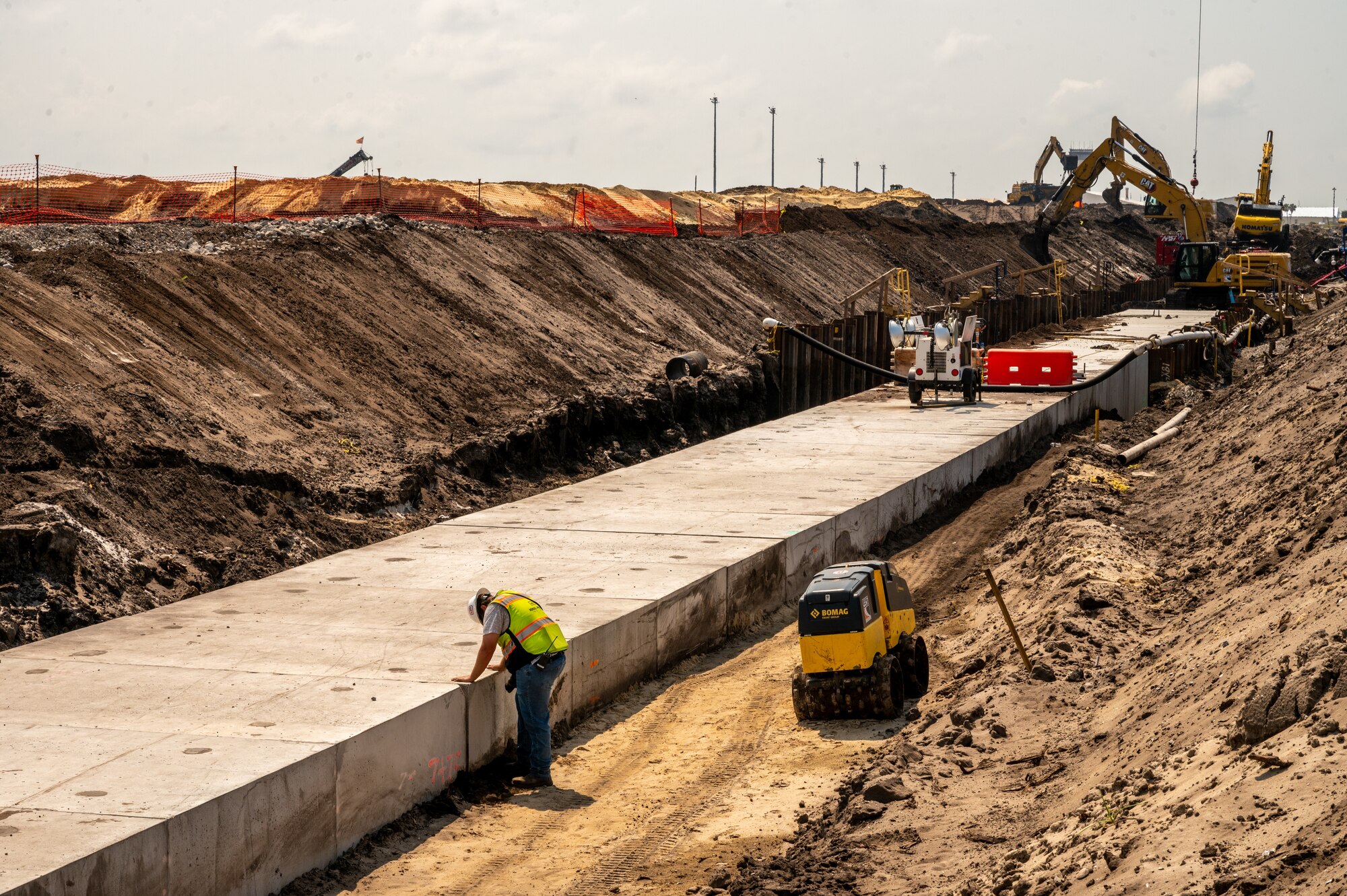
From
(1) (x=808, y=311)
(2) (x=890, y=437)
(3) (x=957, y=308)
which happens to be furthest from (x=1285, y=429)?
(1) (x=808, y=311)

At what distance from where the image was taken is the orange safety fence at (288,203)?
30516 millimetres

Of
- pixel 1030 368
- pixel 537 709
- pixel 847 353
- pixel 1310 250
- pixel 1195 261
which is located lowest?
pixel 537 709

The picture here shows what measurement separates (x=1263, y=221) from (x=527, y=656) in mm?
63309

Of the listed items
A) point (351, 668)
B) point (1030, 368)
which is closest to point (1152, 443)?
point (1030, 368)

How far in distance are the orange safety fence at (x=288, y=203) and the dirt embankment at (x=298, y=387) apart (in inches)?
169

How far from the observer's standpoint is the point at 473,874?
28.6 ft

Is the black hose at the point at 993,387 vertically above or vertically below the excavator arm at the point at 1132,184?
below

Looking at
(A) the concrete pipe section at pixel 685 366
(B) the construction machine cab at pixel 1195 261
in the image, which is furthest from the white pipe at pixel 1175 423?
(B) the construction machine cab at pixel 1195 261

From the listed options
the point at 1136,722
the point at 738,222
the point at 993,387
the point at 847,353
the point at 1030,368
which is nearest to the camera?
the point at 1136,722

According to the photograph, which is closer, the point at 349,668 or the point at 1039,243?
the point at 349,668

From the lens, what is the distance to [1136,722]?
8852 mm

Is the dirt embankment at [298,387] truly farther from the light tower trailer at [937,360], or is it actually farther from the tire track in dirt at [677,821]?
the tire track in dirt at [677,821]

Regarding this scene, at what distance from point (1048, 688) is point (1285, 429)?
8.66 metres

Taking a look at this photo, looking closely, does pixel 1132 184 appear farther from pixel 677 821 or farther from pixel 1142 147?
pixel 677 821
